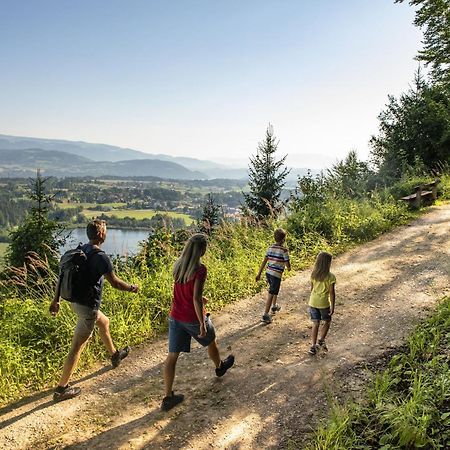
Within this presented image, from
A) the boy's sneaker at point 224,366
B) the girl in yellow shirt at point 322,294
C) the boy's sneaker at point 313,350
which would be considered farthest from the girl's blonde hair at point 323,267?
the boy's sneaker at point 224,366

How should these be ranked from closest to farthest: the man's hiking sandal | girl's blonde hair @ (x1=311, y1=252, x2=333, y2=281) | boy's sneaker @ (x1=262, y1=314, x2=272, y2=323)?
girl's blonde hair @ (x1=311, y1=252, x2=333, y2=281), boy's sneaker @ (x1=262, y1=314, x2=272, y2=323), the man's hiking sandal

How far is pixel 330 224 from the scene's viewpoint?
1058 centimetres

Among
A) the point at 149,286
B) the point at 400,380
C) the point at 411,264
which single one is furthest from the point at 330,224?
the point at 400,380

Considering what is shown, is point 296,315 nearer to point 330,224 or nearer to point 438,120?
point 330,224

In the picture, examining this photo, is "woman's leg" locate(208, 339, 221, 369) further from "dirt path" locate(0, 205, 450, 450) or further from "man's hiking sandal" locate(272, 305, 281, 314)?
"man's hiking sandal" locate(272, 305, 281, 314)

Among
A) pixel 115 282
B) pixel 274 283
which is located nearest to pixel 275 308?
pixel 274 283

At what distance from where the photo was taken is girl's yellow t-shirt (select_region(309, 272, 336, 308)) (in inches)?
192

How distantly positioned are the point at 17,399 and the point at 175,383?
1.88 m

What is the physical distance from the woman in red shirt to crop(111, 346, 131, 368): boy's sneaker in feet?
3.92

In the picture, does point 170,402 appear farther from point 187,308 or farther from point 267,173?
point 267,173

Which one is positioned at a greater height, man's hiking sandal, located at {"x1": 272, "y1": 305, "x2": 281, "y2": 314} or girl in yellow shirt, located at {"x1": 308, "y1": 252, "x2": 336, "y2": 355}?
girl in yellow shirt, located at {"x1": 308, "y1": 252, "x2": 336, "y2": 355}

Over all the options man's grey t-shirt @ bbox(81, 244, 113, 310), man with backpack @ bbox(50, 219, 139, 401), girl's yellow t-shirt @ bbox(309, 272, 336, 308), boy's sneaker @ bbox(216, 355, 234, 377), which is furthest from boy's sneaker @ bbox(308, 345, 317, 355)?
man's grey t-shirt @ bbox(81, 244, 113, 310)

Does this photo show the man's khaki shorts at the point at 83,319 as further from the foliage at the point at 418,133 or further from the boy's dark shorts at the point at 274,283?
the foliage at the point at 418,133

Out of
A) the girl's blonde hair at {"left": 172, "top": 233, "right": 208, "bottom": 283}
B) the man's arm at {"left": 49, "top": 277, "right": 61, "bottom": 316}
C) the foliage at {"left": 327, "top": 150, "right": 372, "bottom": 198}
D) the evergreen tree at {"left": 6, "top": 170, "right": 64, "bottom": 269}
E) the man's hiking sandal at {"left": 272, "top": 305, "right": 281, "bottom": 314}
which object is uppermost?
the foliage at {"left": 327, "top": 150, "right": 372, "bottom": 198}
